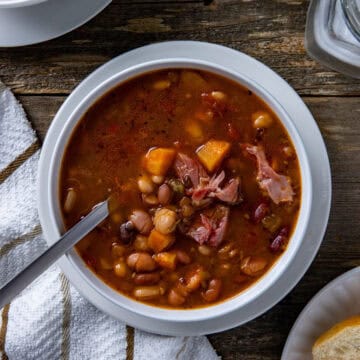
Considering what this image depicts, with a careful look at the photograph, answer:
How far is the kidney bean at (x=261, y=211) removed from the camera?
249 cm

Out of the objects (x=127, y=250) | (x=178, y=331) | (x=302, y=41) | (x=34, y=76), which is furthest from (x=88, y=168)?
(x=302, y=41)

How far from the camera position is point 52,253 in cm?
240

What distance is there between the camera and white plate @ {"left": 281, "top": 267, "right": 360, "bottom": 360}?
271 centimetres

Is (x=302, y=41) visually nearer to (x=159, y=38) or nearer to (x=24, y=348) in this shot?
(x=159, y=38)

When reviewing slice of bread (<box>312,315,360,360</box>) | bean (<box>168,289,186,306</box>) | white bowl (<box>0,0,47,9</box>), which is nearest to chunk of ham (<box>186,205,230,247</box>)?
bean (<box>168,289,186,306</box>)

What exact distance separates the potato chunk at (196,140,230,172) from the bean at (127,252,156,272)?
15.5 inches

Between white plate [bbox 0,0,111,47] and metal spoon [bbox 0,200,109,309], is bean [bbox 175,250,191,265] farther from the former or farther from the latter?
white plate [bbox 0,0,111,47]

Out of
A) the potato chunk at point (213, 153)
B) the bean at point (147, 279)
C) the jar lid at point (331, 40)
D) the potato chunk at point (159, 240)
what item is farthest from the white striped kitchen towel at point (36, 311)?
the jar lid at point (331, 40)

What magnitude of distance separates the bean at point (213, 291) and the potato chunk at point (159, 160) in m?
0.44

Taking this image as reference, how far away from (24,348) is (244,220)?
3.37ft

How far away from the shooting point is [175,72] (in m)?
2.50

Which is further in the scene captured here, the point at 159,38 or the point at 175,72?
the point at 159,38

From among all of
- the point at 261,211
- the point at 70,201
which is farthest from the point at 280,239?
the point at 70,201

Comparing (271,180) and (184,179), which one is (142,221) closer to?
(184,179)
